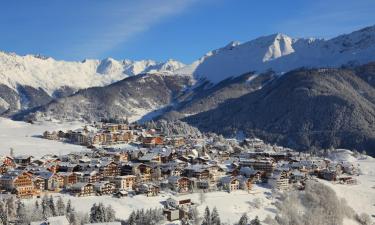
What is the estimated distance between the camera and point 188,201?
222 ft

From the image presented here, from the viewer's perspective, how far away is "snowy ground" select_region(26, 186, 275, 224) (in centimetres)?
6438

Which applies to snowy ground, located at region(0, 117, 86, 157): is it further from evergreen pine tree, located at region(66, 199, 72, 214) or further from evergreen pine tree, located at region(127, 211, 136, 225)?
evergreen pine tree, located at region(127, 211, 136, 225)

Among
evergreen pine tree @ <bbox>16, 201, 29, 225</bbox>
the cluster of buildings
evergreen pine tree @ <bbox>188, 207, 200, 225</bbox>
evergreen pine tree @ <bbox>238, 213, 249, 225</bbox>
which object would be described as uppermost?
the cluster of buildings

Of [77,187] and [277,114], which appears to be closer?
[77,187]

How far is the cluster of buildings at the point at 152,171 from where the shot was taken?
71.2 meters

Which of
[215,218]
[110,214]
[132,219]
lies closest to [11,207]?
[110,214]

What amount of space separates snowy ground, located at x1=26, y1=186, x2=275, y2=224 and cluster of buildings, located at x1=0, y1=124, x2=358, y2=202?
5.74ft

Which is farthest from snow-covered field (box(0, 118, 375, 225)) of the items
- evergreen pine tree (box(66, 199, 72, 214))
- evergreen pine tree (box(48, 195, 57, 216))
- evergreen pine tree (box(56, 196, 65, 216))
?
evergreen pine tree (box(48, 195, 57, 216))

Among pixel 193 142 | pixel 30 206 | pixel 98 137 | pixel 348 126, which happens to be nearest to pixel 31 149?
pixel 98 137

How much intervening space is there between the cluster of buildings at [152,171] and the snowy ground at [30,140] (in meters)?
5.55

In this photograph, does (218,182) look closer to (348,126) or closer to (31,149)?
(31,149)

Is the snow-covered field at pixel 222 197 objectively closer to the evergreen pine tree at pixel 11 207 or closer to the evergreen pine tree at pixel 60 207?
the evergreen pine tree at pixel 60 207

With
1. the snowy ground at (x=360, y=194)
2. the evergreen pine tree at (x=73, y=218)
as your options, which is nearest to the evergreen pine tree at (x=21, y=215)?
the evergreen pine tree at (x=73, y=218)

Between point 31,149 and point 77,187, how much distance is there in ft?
120
